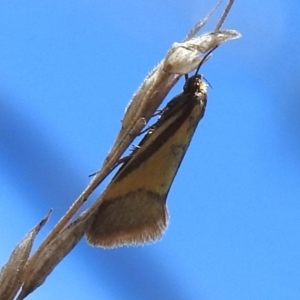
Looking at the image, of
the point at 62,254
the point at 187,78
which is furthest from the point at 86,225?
the point at 187,78

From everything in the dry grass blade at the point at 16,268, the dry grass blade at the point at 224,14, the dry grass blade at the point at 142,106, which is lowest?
the dry grass blade at the point at 16,268

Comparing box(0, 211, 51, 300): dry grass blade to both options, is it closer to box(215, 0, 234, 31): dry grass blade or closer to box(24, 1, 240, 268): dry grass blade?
box(24, 1, 240, 268): dry grass blade

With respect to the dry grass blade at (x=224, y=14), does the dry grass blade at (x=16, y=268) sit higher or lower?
lower

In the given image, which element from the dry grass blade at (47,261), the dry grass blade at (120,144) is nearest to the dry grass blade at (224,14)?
the dry grass blade at (120,144)

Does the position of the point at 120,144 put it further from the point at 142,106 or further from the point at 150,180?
the point at 150,180

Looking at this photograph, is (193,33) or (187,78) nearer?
(193,33)

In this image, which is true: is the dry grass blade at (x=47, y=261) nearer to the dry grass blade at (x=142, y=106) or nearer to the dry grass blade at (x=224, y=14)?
the dry grass blade at (x=142, y=106)

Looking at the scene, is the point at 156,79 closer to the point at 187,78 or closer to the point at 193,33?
the point at 193,33
